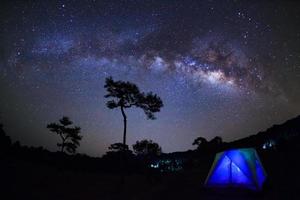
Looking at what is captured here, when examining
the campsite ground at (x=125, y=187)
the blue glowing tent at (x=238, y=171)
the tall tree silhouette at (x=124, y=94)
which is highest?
the tall tree silhouette at (x=124, y=94)

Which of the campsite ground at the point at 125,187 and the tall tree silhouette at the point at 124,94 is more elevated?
the tall tree silhouette at the point at 124,94

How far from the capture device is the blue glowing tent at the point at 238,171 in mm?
14570

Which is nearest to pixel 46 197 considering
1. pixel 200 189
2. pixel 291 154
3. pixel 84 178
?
pixel 84 178

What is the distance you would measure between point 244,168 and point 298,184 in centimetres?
300

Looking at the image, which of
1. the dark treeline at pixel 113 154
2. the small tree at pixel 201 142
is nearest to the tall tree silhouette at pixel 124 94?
the dark treeline at pixel 113 154

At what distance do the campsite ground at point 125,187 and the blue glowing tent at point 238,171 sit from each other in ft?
1.71

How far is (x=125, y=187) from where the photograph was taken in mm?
22469

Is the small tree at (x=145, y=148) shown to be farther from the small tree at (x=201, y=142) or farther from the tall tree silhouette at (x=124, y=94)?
the tall tree silhouette at (x=124, y=94)

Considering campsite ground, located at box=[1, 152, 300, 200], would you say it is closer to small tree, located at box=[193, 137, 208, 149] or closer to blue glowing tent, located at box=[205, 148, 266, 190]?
blue glowing tent, located at box=[205, 148, 266, 190]

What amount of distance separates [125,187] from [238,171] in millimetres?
11262

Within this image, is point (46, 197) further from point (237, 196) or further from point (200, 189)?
point (237, 196)

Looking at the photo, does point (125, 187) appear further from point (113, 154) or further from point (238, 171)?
point (113, 154)

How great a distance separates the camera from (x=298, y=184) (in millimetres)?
13969

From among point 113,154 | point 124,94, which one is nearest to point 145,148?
point 113,154
